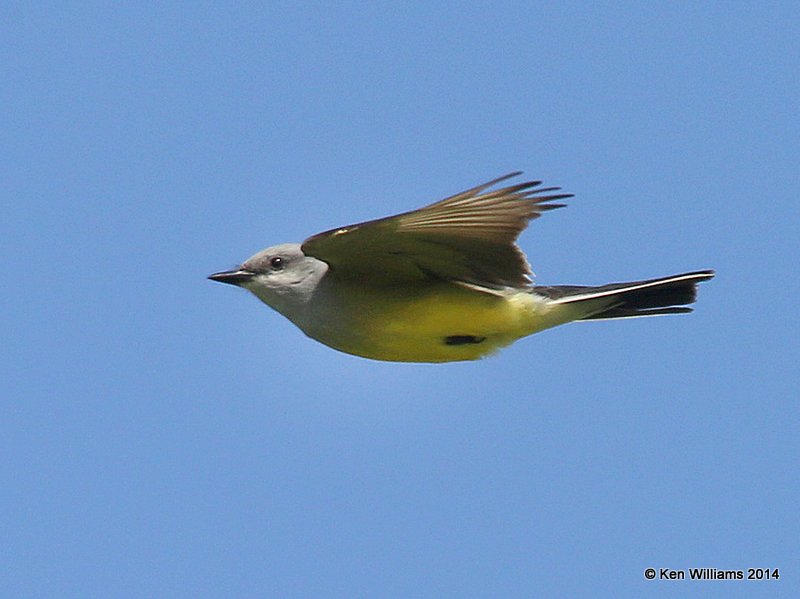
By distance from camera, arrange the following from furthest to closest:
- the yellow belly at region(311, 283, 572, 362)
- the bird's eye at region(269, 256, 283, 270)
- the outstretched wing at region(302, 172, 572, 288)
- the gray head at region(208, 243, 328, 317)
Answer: the bird's eye at region(269, 256, 283, 270), the gray head at region(208, 243, 328, 317), the yellow belly at region(311, 283, 572, 362), the outstretched wing at region(302, 172, 572, 288)

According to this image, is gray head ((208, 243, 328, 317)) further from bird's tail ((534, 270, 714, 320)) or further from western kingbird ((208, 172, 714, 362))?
bird's tail ((534, 270, 714, 320))

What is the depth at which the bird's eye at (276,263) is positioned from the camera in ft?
36.1

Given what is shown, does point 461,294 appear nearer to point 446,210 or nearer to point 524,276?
point 524,276

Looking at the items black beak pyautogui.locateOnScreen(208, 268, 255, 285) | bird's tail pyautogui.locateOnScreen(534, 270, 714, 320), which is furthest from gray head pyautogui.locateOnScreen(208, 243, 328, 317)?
bird's tail pyautogui.locateOnScreen(534, 270, 714, 320)

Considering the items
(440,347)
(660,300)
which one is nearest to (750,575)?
(660,300)

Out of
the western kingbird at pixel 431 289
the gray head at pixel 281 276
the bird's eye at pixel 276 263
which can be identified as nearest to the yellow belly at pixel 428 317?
the western kingbird at pixel 431 289

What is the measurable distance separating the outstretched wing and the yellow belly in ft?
0.38

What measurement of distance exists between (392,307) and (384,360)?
57cm

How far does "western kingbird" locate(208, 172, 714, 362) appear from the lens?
9.59m

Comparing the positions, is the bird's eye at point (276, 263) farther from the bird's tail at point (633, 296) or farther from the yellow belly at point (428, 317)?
the bird's tail at point (633, 296)

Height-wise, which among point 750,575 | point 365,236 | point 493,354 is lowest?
point 750,575

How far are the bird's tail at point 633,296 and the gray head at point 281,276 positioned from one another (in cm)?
178

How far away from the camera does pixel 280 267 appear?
1099 cm

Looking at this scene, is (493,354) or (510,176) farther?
(493,354)
